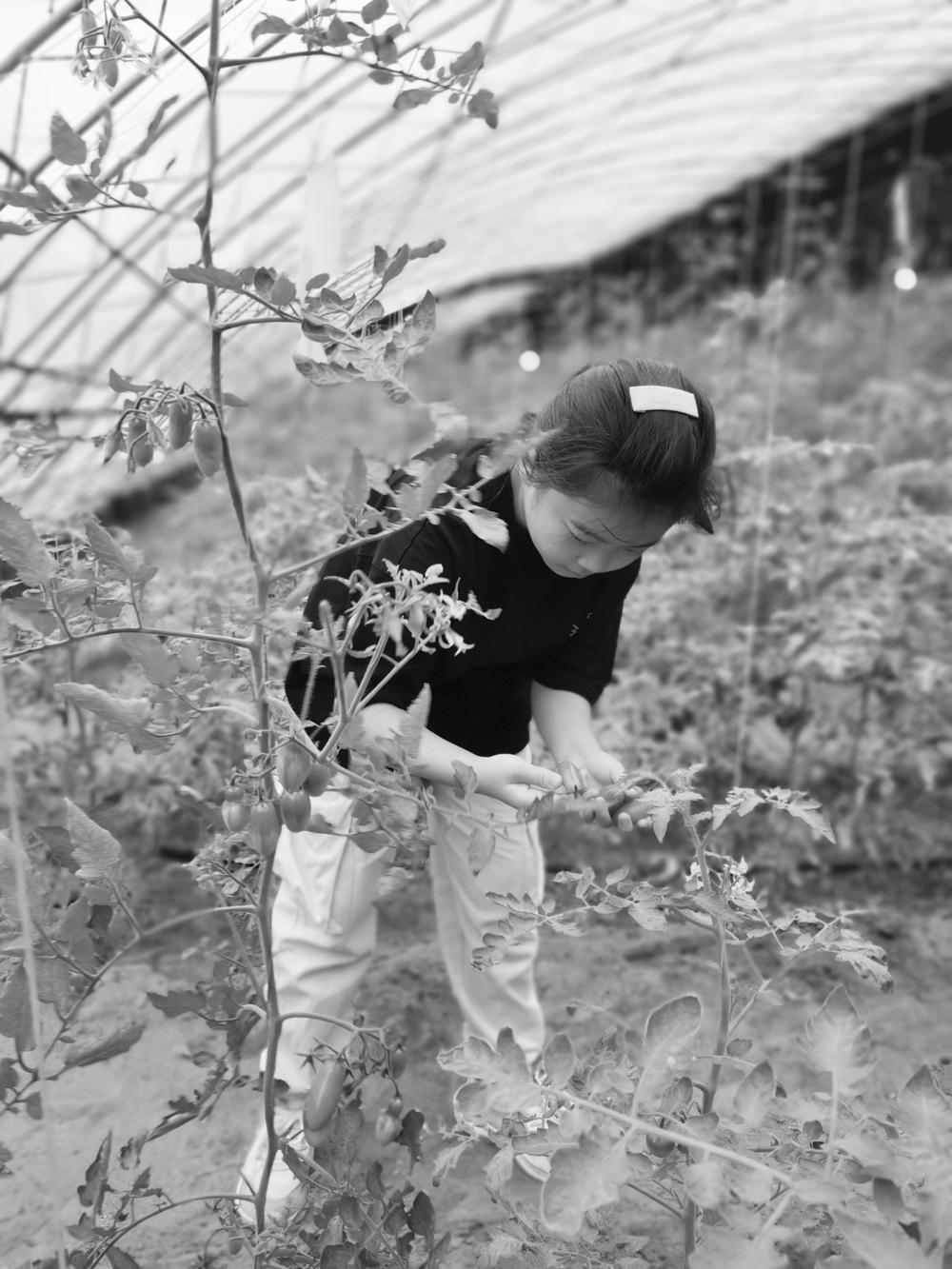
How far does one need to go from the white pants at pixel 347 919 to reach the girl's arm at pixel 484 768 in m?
0.11

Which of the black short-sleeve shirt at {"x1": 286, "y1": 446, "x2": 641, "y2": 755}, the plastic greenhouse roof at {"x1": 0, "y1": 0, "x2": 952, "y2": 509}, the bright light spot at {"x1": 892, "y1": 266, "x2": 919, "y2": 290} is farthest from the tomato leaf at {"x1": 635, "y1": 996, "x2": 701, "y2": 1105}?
the bright light spot at {"x1": 892, "y1": 266, "x2": 919, "y2": 290}

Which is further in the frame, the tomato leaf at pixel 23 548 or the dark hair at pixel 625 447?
the dark hair at pixel 625 447

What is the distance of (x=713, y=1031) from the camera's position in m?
1.70

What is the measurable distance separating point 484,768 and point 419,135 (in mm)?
4750

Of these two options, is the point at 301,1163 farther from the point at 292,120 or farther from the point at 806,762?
the point at 292,120

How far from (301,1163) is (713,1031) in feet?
2.81

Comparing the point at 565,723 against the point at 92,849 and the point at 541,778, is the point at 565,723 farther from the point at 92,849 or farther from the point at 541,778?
the point at 92,849

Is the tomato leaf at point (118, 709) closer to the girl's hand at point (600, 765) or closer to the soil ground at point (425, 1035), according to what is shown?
the soil ground at point (425, 1035)

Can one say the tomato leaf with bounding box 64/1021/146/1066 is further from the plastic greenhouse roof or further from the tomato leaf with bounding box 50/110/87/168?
the plastic greenhouse roof

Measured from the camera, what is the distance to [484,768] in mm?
1149

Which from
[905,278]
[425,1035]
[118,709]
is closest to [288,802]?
[118,709]

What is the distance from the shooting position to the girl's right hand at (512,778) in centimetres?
112

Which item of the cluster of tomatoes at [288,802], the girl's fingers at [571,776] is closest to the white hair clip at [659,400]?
the girl's fingers at [571,776]

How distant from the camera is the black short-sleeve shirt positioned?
1187 mm
